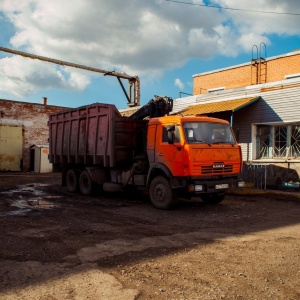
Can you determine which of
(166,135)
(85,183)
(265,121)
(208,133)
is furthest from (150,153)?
(265,121)

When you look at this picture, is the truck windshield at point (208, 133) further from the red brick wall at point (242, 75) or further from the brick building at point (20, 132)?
the brick building at point (20, 132)

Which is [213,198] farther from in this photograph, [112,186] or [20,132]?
[20,132]

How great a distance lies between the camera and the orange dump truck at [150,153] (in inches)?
364

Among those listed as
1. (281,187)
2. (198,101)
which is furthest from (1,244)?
(198,101)

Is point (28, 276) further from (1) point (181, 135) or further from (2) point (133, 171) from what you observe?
(2) point (133, 171)

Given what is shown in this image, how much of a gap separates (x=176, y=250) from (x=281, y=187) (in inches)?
366

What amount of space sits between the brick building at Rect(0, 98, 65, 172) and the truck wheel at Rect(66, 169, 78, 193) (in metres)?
15.9

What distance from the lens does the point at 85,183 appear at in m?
13.0

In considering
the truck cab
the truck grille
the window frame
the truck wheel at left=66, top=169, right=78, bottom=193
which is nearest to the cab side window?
the truck cab

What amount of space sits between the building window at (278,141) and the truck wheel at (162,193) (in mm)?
6589

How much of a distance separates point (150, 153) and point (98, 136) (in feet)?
8.08

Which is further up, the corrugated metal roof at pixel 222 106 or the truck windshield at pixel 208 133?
the corrugated metal roof at pixel 222 106

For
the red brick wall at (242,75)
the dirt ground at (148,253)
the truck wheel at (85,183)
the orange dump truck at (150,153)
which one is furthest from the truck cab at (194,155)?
the red brick wall at (242,75)

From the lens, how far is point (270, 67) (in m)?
24.0
